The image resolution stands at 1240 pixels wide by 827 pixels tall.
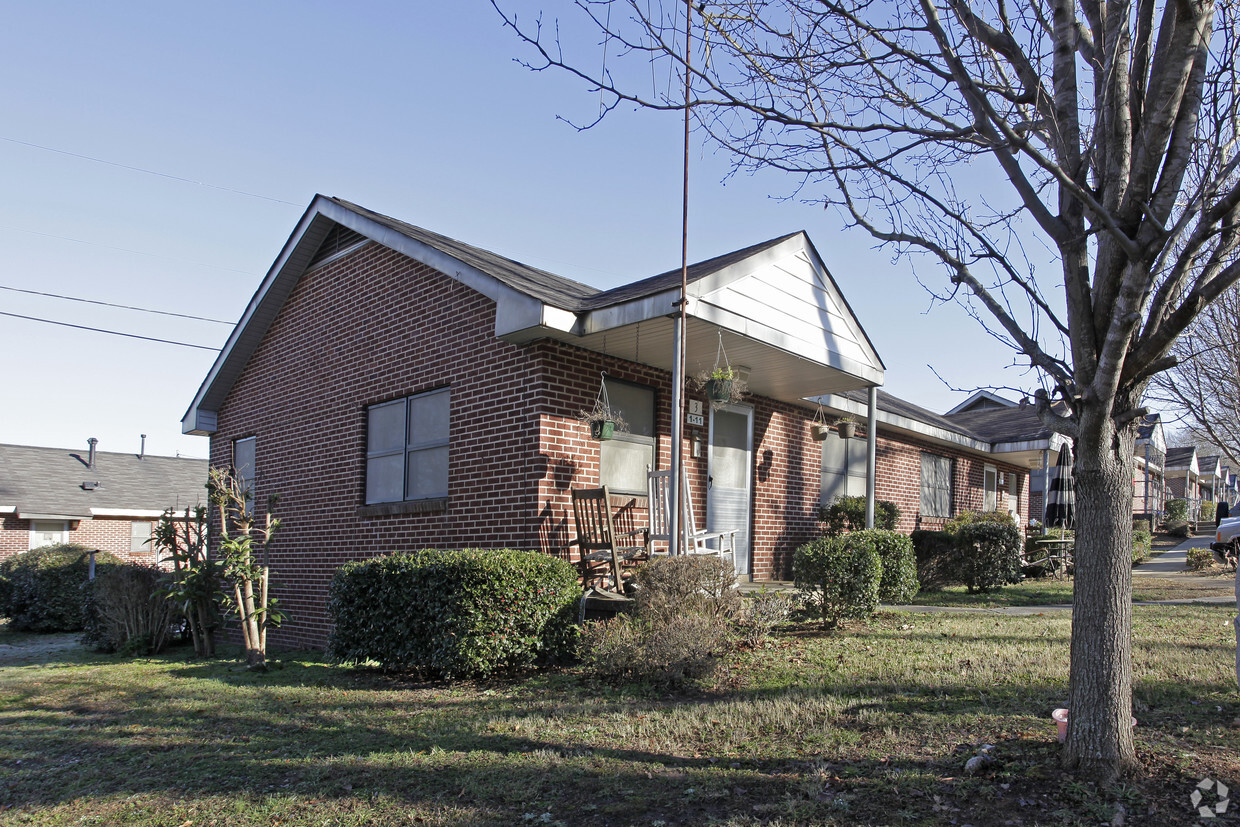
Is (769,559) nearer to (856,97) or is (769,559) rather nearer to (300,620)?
(300,620)

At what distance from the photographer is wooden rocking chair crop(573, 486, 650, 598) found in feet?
25.5

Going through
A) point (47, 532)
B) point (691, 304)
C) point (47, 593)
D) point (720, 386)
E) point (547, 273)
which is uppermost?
point (547, 273)

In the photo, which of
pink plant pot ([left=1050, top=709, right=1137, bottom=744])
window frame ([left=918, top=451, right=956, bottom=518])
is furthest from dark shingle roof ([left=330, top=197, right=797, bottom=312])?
window frame ([left=918, top=451, right=956, bottom=518])

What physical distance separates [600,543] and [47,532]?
79.6ft

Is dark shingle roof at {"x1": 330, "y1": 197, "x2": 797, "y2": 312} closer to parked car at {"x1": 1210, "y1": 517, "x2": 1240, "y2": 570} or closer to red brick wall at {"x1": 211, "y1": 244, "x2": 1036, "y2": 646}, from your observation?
red brick wall at {"x1": 211, "y1": 244, "x2": 1036, "y2": 646}

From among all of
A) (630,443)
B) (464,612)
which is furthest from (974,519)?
(464,612)

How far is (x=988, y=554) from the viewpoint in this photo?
12695mm

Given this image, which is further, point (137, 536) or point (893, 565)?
point (137, 536)

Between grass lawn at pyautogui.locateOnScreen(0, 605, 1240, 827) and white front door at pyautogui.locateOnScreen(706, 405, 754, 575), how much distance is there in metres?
3.14

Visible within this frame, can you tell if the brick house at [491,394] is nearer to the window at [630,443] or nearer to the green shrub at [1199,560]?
the window at [630,443]

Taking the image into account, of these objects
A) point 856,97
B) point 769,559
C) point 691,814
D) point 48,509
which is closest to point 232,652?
point 769,559

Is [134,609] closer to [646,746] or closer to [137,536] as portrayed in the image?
[646,746]

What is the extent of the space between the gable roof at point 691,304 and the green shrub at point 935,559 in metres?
4.02

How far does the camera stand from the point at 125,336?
19047 millimetres
